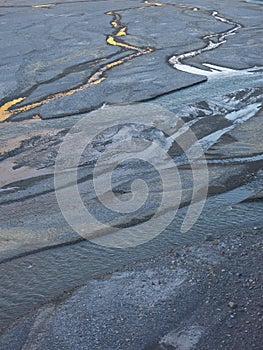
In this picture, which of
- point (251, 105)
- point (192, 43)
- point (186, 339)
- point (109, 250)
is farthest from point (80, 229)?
point (192, 43)

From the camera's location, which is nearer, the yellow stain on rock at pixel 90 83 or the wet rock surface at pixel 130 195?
the wet rock surface at pixel 130 195

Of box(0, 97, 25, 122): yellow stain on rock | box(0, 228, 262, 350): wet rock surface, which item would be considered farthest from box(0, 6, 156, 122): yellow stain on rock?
box(0, 228, 262, 350): wet rock surface

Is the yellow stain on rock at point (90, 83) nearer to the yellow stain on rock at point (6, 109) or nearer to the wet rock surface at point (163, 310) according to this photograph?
the yellow stain on rock at point (6, 109)

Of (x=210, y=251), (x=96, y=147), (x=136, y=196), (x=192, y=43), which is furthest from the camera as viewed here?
(x=192, y=43)

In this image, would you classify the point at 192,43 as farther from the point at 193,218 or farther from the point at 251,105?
the point at 193,218

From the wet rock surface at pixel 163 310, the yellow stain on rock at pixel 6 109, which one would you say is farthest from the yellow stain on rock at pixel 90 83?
the wet rock surface at pixel 163 310

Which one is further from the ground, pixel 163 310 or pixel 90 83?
pixel 163 310

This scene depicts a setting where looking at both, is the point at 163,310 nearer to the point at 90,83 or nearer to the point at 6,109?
the point at 6,109

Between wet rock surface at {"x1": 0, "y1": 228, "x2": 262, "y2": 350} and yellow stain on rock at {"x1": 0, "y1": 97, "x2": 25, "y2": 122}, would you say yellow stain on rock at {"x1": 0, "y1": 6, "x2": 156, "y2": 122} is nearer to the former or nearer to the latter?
yellow stain on rock at {"x1": 0, "y1": 97, "x2": 25, "y2": 122}

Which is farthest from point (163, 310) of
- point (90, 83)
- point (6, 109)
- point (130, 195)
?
point (90, 83)

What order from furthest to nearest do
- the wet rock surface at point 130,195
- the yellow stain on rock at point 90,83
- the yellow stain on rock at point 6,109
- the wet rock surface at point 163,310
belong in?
1. the yellow stain on rock at point 90,83
2. the yellow stain on rock at point 6,109
3. the wet rock surface at point 130,195
4. the wet rock surface at point 163,310

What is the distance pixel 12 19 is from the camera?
19.0m

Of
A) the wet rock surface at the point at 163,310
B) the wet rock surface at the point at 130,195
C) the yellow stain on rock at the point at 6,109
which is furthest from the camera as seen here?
the yellow stain on rock at the point at 6,109

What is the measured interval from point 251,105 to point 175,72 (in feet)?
8.16
